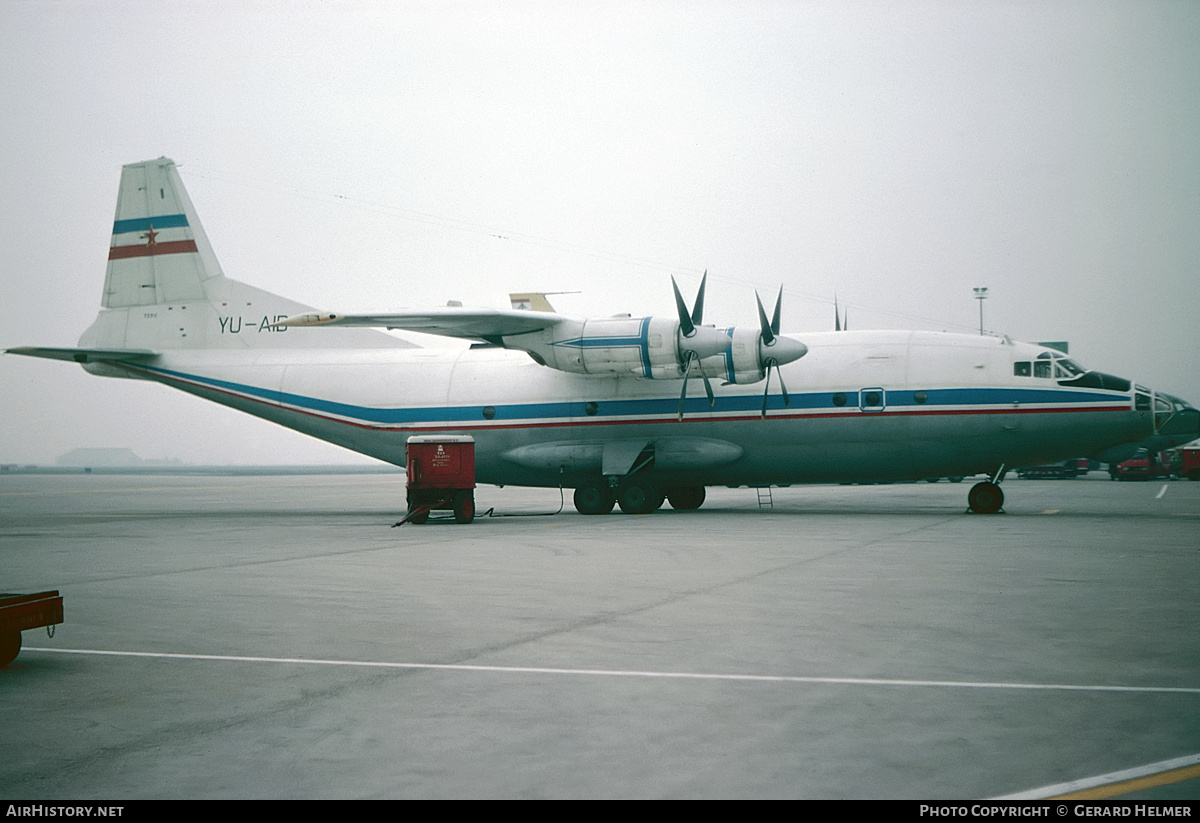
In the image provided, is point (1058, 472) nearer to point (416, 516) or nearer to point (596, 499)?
point (596, 499)

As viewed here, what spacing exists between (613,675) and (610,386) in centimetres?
1995

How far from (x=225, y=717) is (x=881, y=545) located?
12.5 meters

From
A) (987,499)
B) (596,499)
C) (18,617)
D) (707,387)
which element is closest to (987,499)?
(987,499)

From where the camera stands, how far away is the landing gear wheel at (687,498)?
95.0 ft

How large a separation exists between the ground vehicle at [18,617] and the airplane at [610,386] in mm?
17626

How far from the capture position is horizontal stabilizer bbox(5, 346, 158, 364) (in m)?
28.5

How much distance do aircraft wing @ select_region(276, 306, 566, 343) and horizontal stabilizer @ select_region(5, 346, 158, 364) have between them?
295 inches

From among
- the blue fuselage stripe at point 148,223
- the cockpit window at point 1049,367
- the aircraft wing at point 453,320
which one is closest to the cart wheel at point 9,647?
the aircraft wing at point 453,320

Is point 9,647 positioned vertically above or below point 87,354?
below

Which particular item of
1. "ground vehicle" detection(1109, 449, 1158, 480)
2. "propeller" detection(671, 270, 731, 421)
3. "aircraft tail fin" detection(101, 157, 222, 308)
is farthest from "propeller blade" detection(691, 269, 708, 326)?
"ground vehicle" detection(1109, 449, 1158, 480)

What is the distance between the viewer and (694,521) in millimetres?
23531

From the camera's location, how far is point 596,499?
26.9 metres

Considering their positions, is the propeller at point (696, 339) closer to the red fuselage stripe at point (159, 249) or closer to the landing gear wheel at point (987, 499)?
the landing gear wheel at point (987, 499)

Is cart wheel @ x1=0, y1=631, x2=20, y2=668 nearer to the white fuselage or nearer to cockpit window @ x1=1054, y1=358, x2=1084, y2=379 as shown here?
the white fuselage
